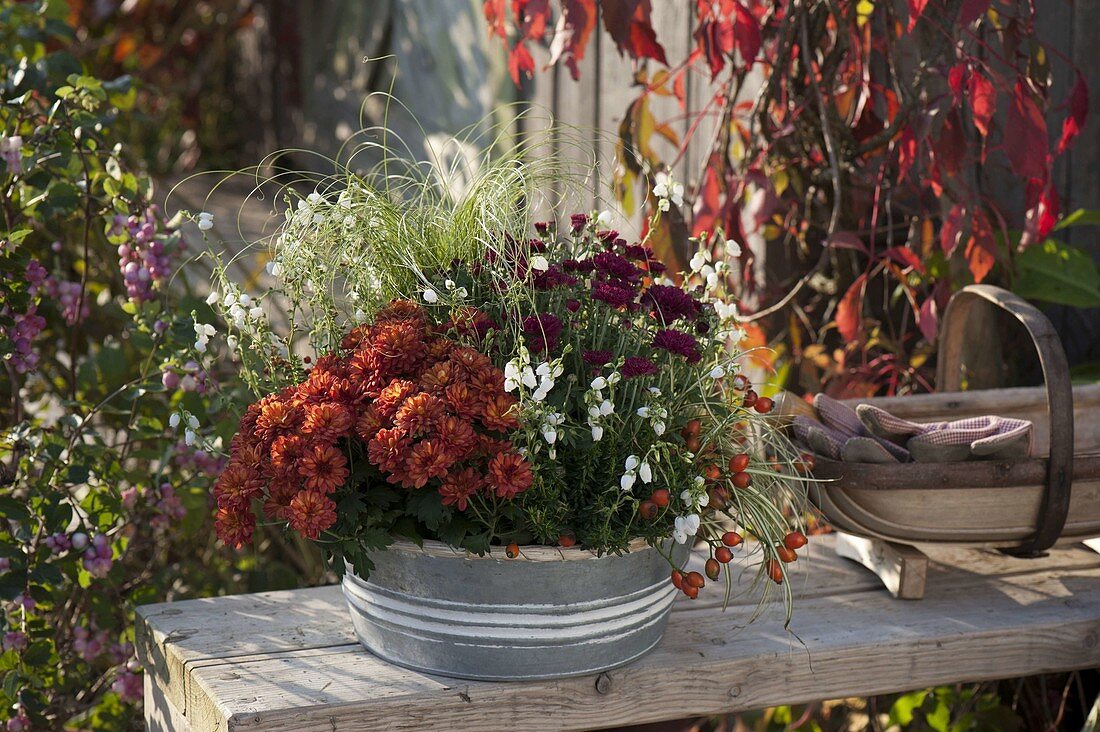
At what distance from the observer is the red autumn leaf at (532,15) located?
1.77 meters

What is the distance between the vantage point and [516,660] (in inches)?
48.7

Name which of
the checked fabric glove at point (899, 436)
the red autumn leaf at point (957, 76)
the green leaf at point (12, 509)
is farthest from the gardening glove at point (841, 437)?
the green leaf at point (12, 509)

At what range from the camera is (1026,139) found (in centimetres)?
166

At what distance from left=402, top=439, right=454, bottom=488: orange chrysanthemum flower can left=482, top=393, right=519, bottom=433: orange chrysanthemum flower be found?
62 mm

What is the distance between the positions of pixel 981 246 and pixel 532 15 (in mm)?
819

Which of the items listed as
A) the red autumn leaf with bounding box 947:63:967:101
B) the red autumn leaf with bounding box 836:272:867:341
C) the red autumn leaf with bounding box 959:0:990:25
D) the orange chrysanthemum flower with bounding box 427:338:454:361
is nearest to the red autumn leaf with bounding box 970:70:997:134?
the red autumn leaf with bounding box 947:63:967:101

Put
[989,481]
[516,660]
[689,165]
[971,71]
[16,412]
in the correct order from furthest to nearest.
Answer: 1. [689,165]
2. [16,412]
3. [971,71]
4. [989,481]
5. [516,660]

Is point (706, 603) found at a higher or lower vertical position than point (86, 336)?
lower

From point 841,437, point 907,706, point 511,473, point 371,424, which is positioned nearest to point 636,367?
point 511,473

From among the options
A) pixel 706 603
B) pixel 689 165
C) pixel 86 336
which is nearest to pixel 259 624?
pixel 706 603

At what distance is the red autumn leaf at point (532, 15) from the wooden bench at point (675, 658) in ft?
3.04

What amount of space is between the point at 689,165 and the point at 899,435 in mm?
1244

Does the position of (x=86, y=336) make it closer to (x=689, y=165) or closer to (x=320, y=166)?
(x=689, y=165)

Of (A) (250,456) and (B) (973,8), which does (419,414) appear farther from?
(B) (973,8)
